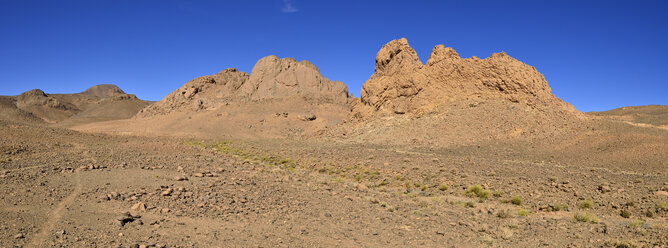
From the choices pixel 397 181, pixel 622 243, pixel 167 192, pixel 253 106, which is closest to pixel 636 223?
pixel 622 243

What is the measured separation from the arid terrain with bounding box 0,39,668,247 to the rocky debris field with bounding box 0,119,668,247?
6 cm

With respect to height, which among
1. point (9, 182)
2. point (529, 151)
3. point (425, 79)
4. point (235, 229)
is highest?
point (425, 79)

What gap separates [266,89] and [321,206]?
50.4m

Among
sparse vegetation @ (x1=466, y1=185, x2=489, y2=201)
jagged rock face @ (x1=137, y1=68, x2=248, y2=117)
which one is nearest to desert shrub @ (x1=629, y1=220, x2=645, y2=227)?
sparse vegetation @ (x1=466, y1=185, x2=489, y2=201)

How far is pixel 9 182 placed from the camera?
11.5 m

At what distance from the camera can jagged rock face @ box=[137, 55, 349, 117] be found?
198 feet

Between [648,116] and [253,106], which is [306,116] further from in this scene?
[648,116]

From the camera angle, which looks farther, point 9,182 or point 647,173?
point 647,173

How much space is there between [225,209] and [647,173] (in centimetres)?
2020

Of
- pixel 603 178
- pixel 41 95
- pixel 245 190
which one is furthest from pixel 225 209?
pixel 41 95

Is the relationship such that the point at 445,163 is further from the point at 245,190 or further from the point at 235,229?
the point at 235,229

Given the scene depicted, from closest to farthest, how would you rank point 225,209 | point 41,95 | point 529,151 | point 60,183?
point 225,209 < point 60,183 < point 529,151 < point 41,95

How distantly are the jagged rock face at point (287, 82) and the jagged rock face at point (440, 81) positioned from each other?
1604 centimetres

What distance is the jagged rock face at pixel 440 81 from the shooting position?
118 ft
